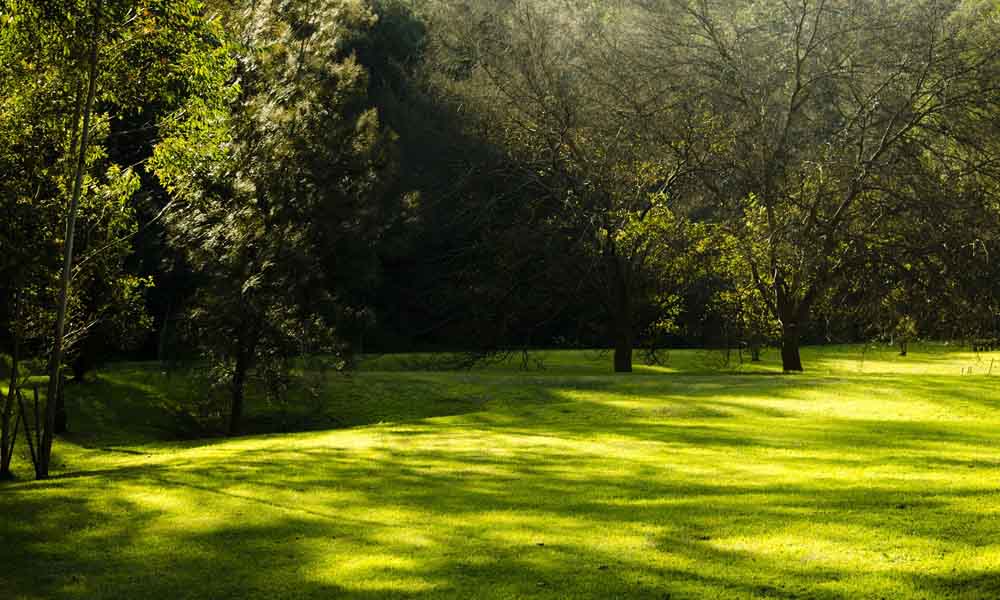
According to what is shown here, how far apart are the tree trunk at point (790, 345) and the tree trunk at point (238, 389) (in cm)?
1341

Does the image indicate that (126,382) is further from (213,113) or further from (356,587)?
(356,587)

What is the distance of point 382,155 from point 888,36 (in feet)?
41.1

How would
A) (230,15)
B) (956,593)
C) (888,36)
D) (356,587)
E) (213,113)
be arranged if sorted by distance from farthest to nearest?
(888,36) → (230,15) → (213,113) → (356,587) → (956,593)

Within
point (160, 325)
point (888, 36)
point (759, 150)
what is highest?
point (888, 36)

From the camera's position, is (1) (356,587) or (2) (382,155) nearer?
(1) (356,587)

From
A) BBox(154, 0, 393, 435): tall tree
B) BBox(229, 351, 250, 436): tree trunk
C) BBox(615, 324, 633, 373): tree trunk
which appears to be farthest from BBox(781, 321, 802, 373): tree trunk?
BBox(229, 351, 250, 436): tree trunk

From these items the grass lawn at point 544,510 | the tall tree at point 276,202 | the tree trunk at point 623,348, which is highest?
the tall tree at point 276,202

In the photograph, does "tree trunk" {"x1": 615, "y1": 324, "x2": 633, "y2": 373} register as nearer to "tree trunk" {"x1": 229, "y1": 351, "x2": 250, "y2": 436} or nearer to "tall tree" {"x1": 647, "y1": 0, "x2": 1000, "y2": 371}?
"tall tree" {"x1": 647, "y1": 0, "x2": 1000, "y2": 371}

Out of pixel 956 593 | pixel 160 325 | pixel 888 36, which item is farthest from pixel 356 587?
pixel 160 325

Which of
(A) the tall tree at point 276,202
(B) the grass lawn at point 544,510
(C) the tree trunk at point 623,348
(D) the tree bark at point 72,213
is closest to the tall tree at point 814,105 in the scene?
(C) the tree trunk at point 623,348

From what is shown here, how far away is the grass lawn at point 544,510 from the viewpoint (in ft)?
24.3

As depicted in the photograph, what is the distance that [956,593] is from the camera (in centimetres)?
670

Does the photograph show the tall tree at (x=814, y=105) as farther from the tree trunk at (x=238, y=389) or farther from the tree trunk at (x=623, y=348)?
the tree trunk at (x=238, y=389)

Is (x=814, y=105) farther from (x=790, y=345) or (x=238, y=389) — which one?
(x=238, y=389)
